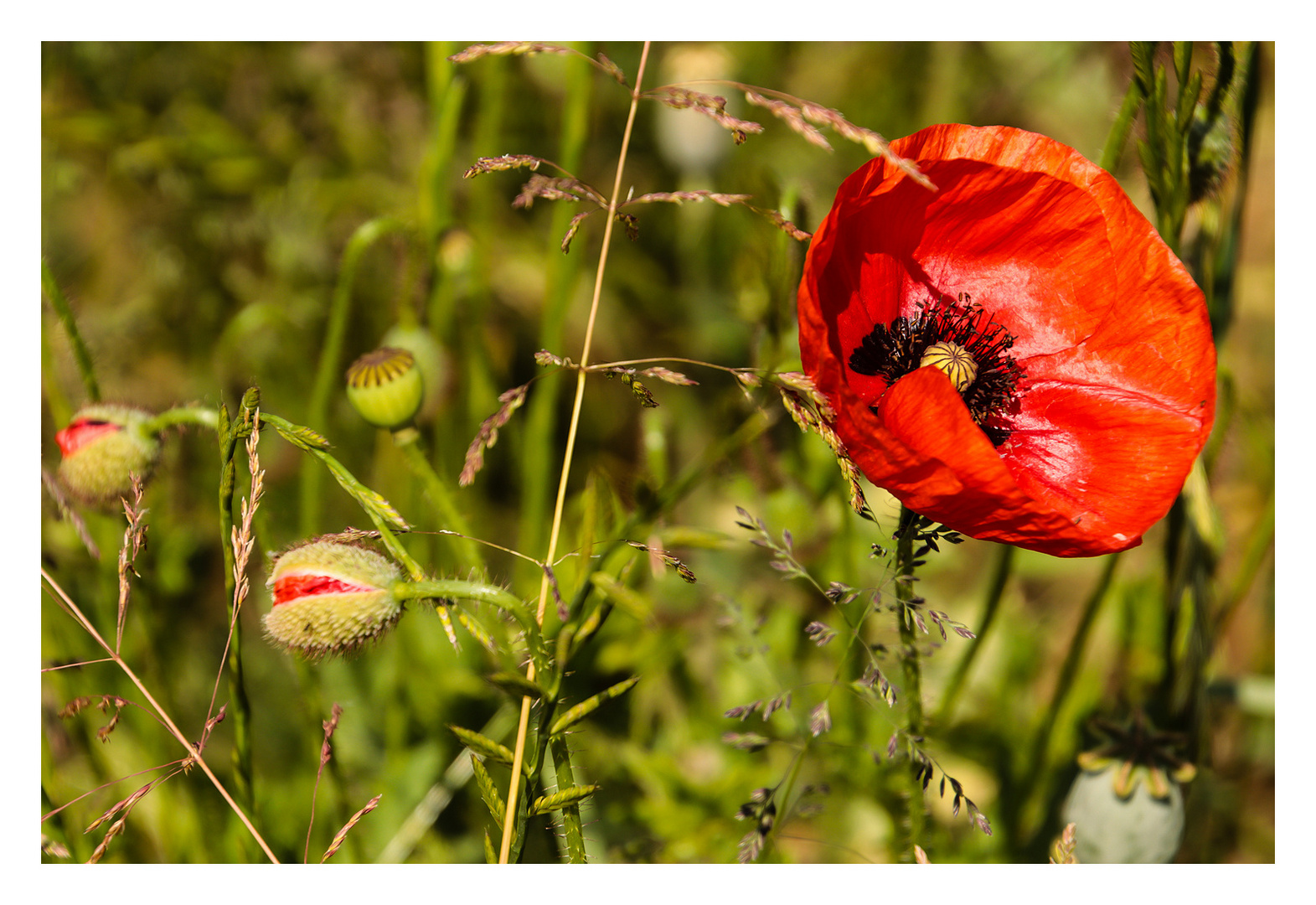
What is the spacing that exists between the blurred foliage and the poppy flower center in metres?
0.14

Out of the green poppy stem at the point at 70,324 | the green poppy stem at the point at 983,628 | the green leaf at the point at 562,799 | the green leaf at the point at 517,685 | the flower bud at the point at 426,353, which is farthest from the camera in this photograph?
the flower bud at the point at 426,353

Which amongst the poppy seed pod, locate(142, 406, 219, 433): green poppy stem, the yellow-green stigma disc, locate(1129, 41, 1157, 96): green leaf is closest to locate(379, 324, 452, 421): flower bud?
locate(142, 406, 219, 433): green poppy stem

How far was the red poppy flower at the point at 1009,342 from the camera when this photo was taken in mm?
891

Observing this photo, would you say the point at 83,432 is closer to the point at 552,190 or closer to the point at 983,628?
the point at 552,190

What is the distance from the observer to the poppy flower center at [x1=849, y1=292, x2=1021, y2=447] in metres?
1.15

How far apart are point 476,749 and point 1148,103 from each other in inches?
41.2

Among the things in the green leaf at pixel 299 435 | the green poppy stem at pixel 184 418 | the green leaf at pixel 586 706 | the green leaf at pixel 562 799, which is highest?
the green leaf at pixel 299 435

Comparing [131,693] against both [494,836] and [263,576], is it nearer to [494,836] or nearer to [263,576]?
[263,576]

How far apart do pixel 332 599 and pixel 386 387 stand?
1.16 feet

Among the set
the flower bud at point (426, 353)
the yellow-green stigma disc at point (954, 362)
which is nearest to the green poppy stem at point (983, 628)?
the yellow-green stigma disc at point (954, 362)

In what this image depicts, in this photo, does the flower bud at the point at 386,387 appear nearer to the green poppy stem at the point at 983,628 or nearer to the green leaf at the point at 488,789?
the green leaf at the point at 488,789

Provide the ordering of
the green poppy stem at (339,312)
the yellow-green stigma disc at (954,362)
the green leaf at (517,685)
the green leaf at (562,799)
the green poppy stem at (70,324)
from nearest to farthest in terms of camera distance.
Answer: the green leaf at (517,685) → the green leaf at (562,799) → the yellow-green stigma disc at (954,362) → the green poppy stem at (70,324) → the green poppy stem at (339,312)

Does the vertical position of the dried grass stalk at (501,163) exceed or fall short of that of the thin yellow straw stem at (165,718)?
it exceeds it

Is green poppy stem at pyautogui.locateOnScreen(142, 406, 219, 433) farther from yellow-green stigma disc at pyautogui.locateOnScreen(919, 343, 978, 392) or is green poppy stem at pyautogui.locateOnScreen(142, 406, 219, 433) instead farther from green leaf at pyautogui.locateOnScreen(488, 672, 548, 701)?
yellow-green stigma disc at pyautogui.locateOnScreen(919, 343, 978, 392)
